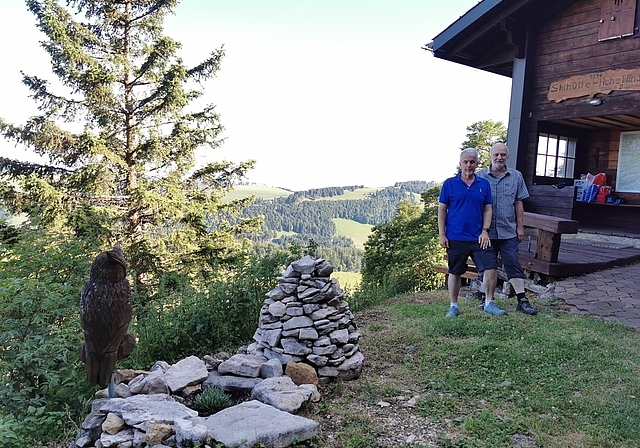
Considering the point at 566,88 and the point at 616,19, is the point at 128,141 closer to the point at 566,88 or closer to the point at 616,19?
the point at 566,88

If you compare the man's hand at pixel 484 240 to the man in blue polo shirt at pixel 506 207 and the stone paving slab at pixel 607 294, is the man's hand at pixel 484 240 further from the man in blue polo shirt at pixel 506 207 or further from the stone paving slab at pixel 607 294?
the stone paving slab at pixel 607 294

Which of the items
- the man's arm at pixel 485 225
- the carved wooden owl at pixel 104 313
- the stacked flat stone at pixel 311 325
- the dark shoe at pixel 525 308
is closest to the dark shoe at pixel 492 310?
the dark shoe at pixel 525 308

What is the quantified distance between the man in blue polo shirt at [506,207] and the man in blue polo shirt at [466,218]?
0.95 feet

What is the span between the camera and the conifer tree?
38.5 ft

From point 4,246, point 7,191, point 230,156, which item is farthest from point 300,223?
point 4,246

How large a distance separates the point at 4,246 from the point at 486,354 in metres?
5.87

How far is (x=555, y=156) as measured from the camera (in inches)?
384

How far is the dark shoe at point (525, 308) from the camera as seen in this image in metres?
5.24

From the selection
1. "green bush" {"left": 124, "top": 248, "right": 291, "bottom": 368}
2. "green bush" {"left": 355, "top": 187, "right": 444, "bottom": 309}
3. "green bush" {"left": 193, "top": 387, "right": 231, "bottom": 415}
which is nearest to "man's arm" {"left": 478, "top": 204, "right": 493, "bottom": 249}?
"green bush" {"left": 124, "top": 248, "right": 291, "bottom": 368}

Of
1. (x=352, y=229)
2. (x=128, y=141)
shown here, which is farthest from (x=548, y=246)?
(x=352, y=229)

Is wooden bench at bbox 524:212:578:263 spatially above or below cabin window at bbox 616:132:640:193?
below

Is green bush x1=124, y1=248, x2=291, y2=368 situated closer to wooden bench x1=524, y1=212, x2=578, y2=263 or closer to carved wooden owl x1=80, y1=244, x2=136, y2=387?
carved wooden owl x1=80, y1=244, x2=136, y2=387

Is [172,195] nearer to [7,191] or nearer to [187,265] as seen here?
[187,265]

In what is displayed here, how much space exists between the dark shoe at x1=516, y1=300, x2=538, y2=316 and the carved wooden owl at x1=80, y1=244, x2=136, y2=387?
4.47 metres
